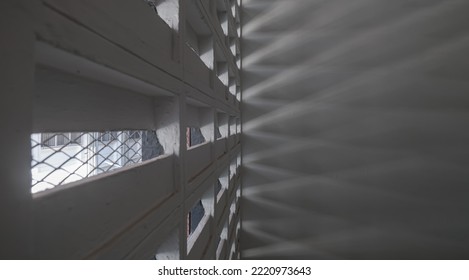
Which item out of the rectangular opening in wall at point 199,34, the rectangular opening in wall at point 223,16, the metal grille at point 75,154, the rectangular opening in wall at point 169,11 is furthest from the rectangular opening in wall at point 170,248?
the rectangular opening in wall at point 223,16

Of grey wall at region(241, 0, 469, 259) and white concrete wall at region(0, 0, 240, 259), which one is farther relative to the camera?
grey wall at region(241, 0, 469, 259)

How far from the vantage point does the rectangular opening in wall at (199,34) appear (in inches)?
39.4

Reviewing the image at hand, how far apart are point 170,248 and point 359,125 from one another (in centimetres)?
242

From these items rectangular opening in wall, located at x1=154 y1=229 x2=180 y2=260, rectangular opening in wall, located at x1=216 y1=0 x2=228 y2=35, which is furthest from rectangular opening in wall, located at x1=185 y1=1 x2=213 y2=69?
rectangular opening in wall, located at x1=154 y1=229 x2=180 y2=260

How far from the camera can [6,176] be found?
0.28m

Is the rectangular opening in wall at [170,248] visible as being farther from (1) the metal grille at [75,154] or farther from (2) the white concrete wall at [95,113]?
(1) the metal grille at [75,154]

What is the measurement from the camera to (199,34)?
47.4 inches

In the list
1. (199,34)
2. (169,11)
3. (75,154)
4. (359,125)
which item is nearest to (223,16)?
(199,34)

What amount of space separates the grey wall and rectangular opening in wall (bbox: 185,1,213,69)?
58.9 inches

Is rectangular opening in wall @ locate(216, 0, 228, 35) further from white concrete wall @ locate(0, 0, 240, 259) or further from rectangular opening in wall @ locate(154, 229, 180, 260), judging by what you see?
rectangular opening in wall @ locate(154, 229, 180, 260)

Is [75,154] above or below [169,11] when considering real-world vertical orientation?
below

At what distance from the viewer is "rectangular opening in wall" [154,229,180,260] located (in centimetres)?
75

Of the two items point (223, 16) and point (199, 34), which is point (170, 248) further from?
point (223, 16)
